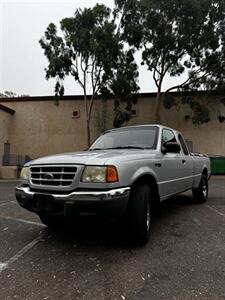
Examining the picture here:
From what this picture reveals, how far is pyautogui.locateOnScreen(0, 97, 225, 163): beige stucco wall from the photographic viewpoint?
20.5 m

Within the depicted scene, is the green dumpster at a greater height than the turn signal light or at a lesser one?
lesser

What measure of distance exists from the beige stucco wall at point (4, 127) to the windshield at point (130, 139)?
1630 cm

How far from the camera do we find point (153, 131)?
504cm

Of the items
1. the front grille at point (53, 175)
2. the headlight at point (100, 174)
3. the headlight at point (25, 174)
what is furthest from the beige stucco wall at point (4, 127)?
the headlight at point (100, 174)

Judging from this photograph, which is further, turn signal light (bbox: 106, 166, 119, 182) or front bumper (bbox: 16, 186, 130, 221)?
turn signal light (bbox: 106, 166, 119, 182)

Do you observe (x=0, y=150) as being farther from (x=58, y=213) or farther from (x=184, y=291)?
(x=184, y=291)

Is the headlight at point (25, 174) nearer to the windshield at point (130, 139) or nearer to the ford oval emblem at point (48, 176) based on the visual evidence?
the ford oval emblem at point (48, 176)

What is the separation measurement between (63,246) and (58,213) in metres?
0.81

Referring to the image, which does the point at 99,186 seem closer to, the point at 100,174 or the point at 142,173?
the point at 100,174

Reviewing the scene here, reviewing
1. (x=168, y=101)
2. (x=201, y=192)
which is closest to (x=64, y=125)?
(x=168, y=101)

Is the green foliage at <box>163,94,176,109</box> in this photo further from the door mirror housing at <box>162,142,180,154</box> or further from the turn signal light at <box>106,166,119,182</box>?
the turn signal light at <box>106,166,119,182</box>

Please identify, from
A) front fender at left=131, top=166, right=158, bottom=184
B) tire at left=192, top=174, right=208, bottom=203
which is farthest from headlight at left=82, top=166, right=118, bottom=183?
tire at left=192, top=174, right=208, bottom=203

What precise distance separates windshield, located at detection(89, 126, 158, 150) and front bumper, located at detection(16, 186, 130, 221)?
59.9 inches

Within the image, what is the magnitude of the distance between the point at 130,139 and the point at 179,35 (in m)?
14.7
